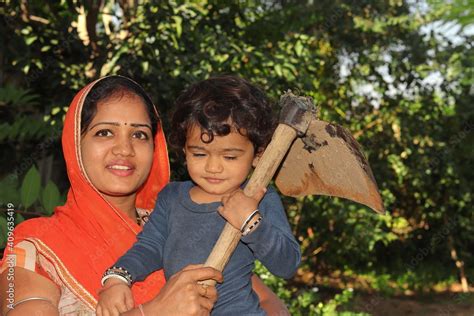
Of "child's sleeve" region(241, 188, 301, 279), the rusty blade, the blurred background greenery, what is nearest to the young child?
"child's sleeve" region(241, 188, 301, 279)

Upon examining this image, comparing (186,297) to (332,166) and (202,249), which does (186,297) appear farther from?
(332,166)

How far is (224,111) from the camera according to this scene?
1906 millimetres

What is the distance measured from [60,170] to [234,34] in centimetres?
184

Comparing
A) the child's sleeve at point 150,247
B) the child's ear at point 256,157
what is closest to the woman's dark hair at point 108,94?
the child's sleeve at point 150,247

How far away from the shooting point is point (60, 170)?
222 inches

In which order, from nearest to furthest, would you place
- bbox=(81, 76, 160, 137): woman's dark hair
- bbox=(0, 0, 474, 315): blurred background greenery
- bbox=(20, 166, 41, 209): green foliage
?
bbox=(81, 76, 160, 137): woman's dark hair < bbox=(20, 166, 41, 209): green foliage < bbox=(0, 0, 474, 315): blurred background greenery

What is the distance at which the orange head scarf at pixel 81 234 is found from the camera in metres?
1.98

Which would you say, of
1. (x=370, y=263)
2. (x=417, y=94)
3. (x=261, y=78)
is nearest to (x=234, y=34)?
(x=261, y=78)

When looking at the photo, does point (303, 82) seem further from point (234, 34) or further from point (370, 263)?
point (370, 263)

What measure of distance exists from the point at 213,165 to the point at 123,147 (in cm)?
31

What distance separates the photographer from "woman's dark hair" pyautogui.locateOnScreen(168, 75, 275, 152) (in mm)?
1886

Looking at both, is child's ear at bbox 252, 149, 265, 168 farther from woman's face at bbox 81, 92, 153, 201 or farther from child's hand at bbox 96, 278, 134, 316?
child's hand at bbox 96, 278, 134, 316

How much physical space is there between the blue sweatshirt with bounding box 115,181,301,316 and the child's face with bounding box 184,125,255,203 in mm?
80

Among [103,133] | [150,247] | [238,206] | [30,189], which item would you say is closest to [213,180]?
[238,206]
